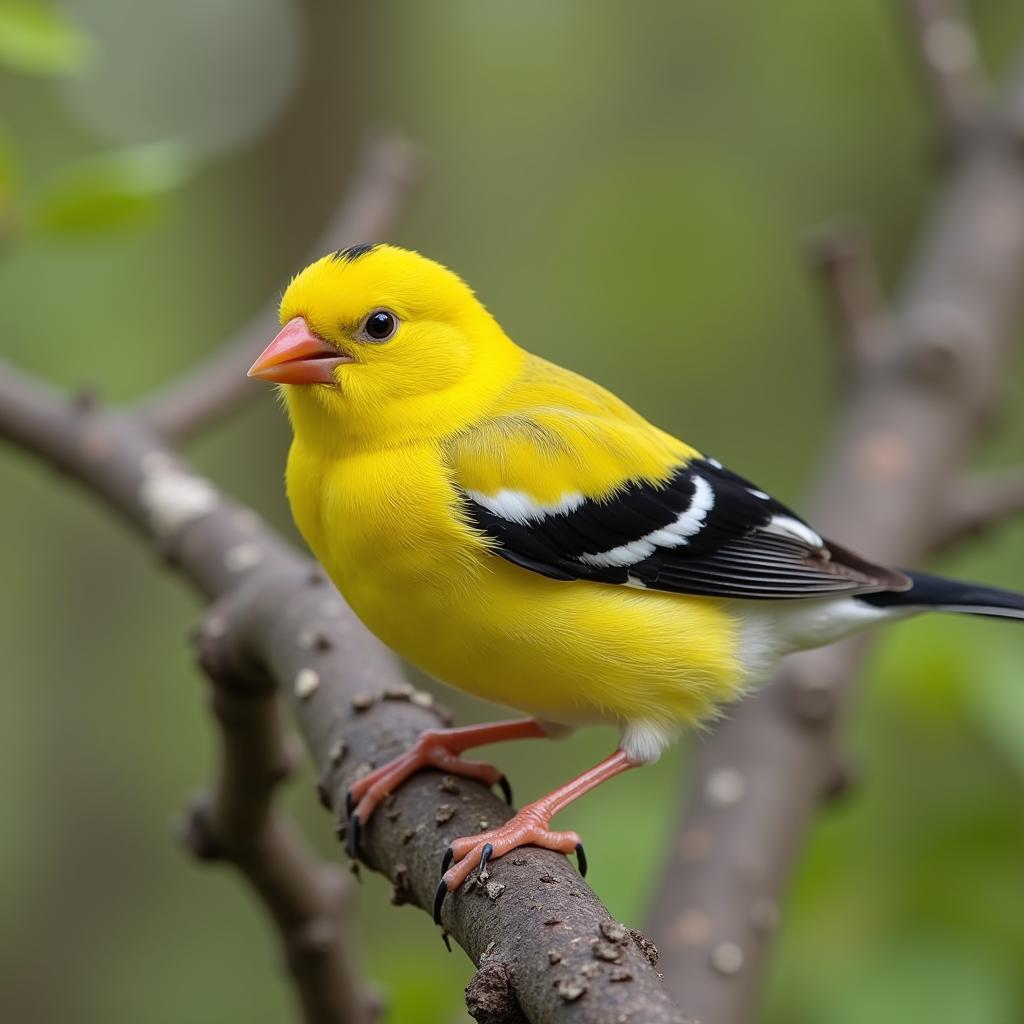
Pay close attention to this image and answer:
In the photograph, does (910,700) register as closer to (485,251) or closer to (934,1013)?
(934,1013)

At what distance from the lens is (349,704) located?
2.73 m

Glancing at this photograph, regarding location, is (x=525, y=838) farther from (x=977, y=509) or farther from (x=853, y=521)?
(x=977, y=509)

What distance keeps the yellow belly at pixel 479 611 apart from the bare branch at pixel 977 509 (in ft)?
4.75

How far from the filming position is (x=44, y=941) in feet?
28.2

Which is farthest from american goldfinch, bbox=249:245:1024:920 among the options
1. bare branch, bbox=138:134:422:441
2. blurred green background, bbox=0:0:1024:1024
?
blurred green background, bbox=0:0:1024:1024

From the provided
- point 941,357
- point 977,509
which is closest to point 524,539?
point 977,509

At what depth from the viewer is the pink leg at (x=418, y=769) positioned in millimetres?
2521

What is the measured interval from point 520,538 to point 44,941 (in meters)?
7.10

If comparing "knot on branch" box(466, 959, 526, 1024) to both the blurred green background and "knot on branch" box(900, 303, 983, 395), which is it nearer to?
Answer: "knot on branch" box(900, 303, 983, 395)

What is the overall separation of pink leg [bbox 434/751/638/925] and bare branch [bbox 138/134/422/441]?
5.90ft

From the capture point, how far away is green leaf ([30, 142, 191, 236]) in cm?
307

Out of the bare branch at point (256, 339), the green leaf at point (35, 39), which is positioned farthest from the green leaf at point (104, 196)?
the bare branch at point (256, 339)

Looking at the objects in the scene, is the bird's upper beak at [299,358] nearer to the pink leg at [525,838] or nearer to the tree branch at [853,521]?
the pink leg at [525,838]

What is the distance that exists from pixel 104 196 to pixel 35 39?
0.37 meters
